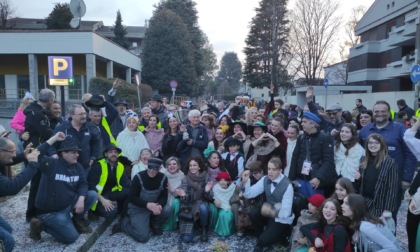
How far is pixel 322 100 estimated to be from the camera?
97.2 feet

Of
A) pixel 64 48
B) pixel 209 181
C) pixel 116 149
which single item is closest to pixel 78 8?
pixel 64 48

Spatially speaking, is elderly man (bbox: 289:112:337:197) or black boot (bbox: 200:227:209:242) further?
black boot (bbox: 200:227:209:242)

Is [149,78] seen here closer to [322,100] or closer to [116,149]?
[322,100]

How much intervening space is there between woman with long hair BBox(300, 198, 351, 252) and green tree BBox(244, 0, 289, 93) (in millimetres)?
34745

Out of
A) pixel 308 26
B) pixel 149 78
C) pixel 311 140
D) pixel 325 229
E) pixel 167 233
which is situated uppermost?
pixel 308 26

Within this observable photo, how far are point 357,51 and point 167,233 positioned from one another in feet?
122

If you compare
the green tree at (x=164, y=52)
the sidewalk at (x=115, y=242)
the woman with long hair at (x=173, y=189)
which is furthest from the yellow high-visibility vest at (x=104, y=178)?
the green tree at (x=164, y=52)

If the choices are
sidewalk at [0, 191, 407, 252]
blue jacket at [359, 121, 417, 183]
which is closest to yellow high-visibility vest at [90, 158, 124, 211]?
sidewalk at [0, 191, 407, 252]


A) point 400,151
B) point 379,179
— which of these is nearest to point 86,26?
point 400,151

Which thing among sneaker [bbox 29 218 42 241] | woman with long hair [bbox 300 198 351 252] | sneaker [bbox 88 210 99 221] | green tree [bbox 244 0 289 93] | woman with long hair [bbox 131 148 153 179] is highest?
green tree [bbox 244 0 289 93]

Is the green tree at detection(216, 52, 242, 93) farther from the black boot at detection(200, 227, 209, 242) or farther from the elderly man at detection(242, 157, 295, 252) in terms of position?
the elderly man at detection(242, 157, 295, 252)

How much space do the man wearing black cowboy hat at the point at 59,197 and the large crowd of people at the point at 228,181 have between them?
0.05ft

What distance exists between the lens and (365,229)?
3.48 m

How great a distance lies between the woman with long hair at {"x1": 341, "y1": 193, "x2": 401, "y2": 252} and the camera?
3.42 meters
